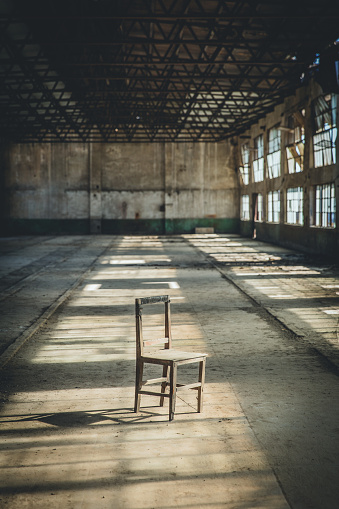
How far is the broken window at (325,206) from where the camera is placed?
68.9 feet

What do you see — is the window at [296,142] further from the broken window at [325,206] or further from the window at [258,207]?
the window at [258,207]

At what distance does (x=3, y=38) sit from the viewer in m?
15.2

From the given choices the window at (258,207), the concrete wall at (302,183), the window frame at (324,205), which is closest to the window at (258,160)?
the concrete wall at (302,183)

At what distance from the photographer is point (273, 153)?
98.8 feet

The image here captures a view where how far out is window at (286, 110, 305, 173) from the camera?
963 inches

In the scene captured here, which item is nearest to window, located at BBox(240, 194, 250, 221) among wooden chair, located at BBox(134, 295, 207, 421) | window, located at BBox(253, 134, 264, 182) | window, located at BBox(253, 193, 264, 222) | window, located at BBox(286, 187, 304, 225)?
window, located at BBox(253, 193, 264, 222)

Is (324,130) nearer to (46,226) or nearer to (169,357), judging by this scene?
(169,357)

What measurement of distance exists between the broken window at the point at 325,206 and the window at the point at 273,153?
6.36 meters

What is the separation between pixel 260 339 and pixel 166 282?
725cm

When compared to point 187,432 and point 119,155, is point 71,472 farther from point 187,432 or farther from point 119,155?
point 119,155

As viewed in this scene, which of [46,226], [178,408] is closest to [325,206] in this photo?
[178,408]

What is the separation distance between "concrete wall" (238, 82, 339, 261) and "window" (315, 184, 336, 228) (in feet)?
0.86

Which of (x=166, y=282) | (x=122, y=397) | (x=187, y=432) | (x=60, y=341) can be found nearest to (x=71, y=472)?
(x=187, y=432)

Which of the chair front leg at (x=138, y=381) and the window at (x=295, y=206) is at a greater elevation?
the window at (x=295, y=206)
